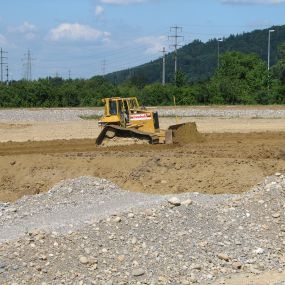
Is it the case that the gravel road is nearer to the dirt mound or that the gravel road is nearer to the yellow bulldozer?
the yellow bulldozer

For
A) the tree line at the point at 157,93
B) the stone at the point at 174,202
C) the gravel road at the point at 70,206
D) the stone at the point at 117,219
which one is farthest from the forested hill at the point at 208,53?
the stone at the point at 117,219

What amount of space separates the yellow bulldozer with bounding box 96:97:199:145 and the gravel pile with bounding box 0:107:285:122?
17930 mm

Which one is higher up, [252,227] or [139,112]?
[139,112]

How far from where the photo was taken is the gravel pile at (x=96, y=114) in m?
42.2

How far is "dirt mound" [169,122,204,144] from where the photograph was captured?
79.7ft

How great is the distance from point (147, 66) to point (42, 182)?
153 metres

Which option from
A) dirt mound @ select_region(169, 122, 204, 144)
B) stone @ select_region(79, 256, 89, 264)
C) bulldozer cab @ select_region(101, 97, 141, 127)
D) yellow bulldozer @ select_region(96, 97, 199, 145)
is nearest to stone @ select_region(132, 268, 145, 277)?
stone @ select_region(79, 256, 89, 264)

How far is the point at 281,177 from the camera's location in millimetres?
14242

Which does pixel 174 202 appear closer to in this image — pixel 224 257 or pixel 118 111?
pixel 224 257

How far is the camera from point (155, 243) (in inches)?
424

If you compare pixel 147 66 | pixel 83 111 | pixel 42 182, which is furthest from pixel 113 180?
pixel 147 66

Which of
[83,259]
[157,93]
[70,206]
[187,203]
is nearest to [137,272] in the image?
[83,259]

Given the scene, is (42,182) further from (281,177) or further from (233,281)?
(233,281)

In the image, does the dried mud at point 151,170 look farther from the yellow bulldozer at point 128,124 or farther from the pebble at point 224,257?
the pebble at point 224,257
